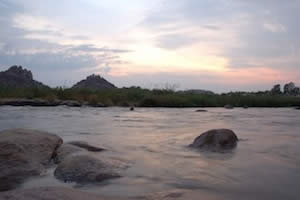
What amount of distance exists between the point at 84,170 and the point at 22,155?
44.1 inches

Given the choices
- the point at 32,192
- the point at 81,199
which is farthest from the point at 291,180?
the point at 32,192

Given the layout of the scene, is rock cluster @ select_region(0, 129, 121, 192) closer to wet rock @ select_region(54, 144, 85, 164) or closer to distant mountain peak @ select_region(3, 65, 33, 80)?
wet rock @ select_region(54, 144, 85, 164)

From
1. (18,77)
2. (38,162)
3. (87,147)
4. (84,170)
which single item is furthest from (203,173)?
(18,77)

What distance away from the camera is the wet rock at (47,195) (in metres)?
3.44

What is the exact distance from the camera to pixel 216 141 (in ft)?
26.7

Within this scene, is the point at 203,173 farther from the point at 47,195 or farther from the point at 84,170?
the point at 47,195

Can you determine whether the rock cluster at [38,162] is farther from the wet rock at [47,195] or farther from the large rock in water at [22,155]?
the wet rock at [47,195]

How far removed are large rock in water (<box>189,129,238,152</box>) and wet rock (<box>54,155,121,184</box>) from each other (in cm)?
291

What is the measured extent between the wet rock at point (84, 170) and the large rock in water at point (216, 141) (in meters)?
2.91

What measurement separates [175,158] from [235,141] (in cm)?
229

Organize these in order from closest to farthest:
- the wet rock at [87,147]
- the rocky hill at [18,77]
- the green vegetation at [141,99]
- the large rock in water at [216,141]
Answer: the wet rock at [87,147] < the large rock in water at [216,141] < the green vegetation at [141,99] < the rocky hill at [18,77]

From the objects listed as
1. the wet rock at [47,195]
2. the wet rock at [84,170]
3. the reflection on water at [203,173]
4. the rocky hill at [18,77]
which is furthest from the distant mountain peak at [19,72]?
the wet rock at [47,195]

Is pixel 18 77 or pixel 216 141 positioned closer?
pixel 216 141

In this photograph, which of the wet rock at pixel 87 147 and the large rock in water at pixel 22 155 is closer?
the large rock in water at pixel 22 155
